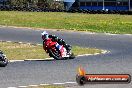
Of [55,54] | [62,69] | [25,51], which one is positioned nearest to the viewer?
[62,69]

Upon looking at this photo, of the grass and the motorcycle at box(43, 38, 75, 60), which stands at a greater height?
the motorcycle at box(43, 38, 75, 60)

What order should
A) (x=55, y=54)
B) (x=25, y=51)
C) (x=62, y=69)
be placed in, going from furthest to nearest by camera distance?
(x=25, y=51) → (x=55, y=54) → (x=62, y=69)

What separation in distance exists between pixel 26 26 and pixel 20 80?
26701mm

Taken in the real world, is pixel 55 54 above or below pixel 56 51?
below

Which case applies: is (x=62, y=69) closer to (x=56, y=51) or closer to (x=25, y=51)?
(x=56, y=51)

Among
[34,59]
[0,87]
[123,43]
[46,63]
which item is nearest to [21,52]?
[34,59]

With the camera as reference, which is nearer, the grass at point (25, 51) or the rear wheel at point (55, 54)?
the rear wheel at point (55, 54)

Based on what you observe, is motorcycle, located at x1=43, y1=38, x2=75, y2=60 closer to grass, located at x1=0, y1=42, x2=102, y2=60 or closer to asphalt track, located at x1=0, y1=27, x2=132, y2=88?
asphalt track, located at x1=0, y1=27, x2=132, y2=88

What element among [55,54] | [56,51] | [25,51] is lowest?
[25,51]

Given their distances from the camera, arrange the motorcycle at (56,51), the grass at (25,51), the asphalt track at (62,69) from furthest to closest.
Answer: the grass at (25,51), the motorcycle at (56,51), the asphalt track at (62,69)

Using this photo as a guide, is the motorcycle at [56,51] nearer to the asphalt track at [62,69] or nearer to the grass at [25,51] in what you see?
the asphalt track at [62,69]

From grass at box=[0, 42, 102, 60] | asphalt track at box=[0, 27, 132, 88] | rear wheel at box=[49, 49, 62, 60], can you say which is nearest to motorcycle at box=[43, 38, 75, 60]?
rear wheel at box=[49, 49, 62, 60]

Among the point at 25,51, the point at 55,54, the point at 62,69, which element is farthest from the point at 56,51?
the point at 25,51

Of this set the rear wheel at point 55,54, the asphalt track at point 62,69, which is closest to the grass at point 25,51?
the rear wheel at point 55,54
